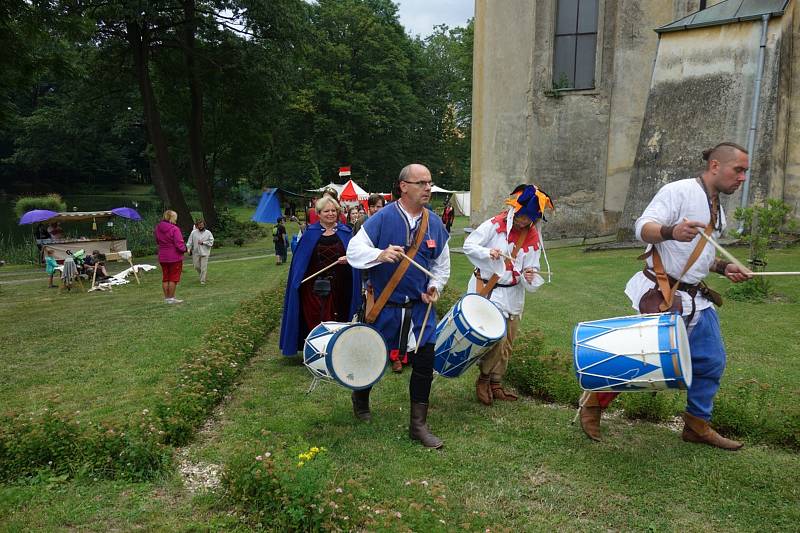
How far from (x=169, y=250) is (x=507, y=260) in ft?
28.3

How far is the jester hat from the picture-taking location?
18.3 feet

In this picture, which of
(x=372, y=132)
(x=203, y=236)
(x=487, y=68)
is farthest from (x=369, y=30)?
(x=203, y=236)

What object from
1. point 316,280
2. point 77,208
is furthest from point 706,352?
point 77,208

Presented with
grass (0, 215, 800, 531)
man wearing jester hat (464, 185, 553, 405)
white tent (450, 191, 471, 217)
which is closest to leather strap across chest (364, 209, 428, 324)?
man wearing jester hat (464, 185, 553, 405)

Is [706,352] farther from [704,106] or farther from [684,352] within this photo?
[704,106]

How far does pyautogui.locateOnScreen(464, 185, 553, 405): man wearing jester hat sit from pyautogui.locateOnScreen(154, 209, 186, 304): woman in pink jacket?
8255 mm

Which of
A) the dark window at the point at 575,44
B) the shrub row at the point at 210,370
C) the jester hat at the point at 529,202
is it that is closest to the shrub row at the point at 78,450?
the shrub row at the point at 210,370

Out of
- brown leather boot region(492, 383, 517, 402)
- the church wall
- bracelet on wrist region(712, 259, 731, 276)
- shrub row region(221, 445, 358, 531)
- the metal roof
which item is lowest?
brown leather boot region(492, 383, 517, 402)

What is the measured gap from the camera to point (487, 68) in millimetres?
22438

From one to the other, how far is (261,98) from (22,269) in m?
12.0

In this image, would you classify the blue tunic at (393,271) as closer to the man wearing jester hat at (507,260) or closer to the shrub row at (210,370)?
the man wearing jester hat at (507,260)

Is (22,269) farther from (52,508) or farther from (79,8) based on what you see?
(52,508)

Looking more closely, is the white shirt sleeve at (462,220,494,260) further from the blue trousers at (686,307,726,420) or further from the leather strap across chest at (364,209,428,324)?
the blue trousers at (686,307,726,420)

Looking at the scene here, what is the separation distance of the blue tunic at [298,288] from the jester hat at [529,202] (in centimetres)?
247
